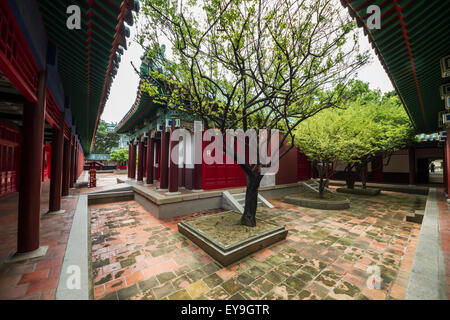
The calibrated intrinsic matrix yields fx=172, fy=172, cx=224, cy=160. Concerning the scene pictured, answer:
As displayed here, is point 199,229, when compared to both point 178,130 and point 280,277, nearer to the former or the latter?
point 280,277

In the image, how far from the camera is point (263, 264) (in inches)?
120

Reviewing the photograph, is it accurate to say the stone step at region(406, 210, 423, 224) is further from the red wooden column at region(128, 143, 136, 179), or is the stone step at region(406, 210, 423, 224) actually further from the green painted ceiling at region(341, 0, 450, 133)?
the red wooden column at region(128, 143, 136, 179)

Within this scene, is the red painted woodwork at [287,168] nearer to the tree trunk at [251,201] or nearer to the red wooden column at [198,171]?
the red wooden column at [198,171]

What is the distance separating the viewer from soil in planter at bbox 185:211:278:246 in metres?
3.54

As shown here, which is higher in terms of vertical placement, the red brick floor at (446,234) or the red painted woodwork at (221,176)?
the red painted woodwork at (221,176)

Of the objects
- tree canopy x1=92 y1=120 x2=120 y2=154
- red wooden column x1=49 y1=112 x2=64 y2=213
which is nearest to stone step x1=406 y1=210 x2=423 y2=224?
red wooden column x1=49 y1=112 x2=64 y2=213

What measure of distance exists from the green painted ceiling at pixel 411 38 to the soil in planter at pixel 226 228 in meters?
4.28

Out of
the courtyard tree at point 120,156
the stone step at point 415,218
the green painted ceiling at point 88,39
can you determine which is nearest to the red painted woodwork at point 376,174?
the stone step at point 415,218

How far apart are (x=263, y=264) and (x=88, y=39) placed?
4.72m

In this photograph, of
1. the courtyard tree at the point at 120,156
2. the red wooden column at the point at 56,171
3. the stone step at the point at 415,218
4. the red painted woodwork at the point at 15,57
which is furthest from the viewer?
the courtyard tree at the point at 120,156

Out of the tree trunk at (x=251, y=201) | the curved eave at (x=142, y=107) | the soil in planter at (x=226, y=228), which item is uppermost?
the curved eave at (x=142, y=107)

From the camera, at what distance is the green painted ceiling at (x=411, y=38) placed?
99.5 inches

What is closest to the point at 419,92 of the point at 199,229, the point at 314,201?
the point at 314,201

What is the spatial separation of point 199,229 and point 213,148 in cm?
432
